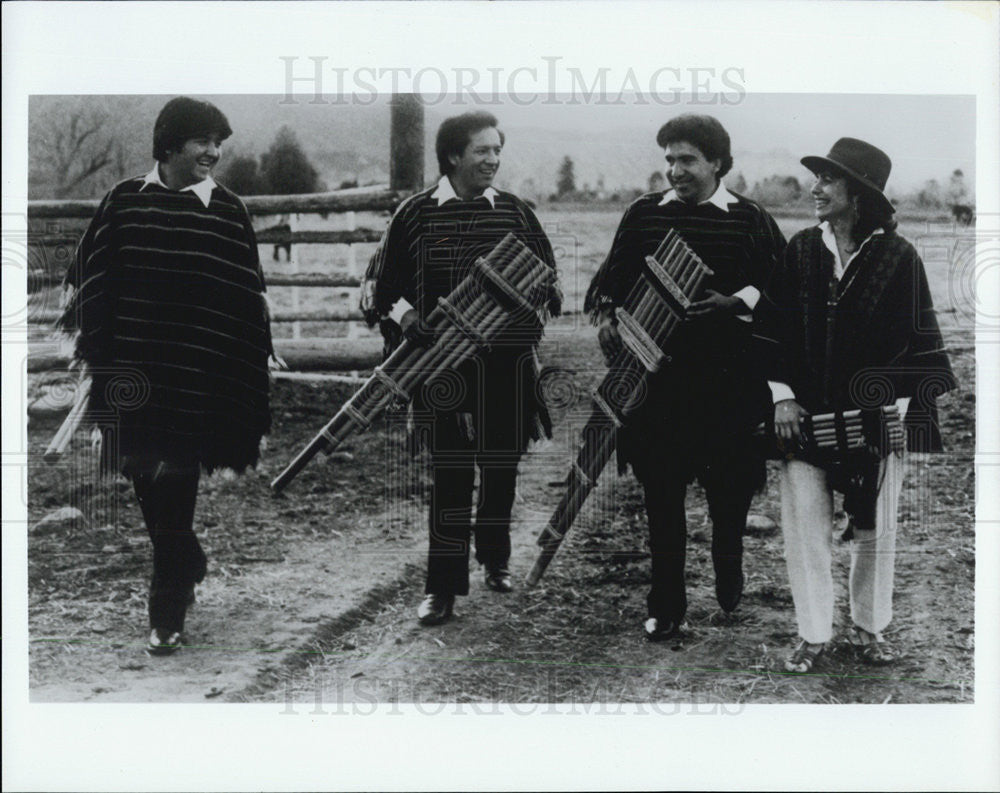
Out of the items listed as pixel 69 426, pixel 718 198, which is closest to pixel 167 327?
pixel 69 426

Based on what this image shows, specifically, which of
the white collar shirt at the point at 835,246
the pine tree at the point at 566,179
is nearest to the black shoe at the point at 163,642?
the pine tree at the point at 566,179

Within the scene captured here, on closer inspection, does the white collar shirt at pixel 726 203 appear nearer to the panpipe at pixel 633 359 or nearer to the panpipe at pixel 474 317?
the panpipe at pixel 633 359

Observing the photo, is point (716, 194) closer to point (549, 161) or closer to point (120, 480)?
point (549, 161)

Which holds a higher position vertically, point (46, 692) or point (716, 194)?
point (716, 194)

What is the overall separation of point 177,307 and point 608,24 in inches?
87.9

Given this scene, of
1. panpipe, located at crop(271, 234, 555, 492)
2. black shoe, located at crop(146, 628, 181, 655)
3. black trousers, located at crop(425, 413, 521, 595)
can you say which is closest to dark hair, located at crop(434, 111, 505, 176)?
panpipe, located at crop(271, 234, 555, 492)

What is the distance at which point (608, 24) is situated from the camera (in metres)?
5.07

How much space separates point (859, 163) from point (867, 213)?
23 cm

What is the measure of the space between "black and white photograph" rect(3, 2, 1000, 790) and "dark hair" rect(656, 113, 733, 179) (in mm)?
14

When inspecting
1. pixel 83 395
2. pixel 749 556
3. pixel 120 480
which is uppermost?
pixel 83 395

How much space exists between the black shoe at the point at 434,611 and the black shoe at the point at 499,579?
220 mm

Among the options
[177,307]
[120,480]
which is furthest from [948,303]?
[120,480]

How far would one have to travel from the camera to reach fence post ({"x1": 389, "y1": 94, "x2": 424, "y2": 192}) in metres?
5.08

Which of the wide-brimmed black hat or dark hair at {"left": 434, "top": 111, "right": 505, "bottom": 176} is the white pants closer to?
the wide-brimmed black hat
